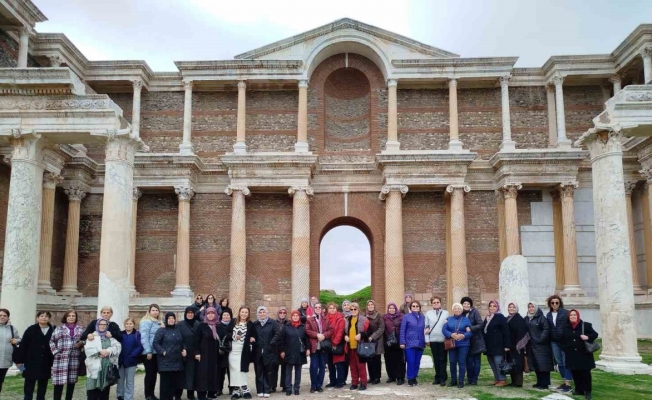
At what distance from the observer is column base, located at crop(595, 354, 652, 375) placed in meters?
14.6

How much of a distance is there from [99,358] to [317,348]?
427 centimetres

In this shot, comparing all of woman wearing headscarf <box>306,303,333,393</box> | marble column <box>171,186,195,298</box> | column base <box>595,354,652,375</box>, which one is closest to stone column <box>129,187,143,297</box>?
marble column <box>171,186,195,298</box>

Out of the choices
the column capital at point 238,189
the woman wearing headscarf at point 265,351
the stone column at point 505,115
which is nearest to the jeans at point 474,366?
the woman wearing headscarf at point 265,351

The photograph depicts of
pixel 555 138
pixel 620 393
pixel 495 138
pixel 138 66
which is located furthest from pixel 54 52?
pixel 620 393

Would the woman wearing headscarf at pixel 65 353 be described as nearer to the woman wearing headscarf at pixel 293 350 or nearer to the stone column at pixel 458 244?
the woman wearing headscarf at pixel 293 350

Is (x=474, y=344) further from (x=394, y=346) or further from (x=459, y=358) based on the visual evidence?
(x=394, y=346)

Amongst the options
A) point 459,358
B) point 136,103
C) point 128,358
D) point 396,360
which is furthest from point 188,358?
point 136,103

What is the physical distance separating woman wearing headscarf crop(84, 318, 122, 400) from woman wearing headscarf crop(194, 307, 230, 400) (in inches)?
60.2

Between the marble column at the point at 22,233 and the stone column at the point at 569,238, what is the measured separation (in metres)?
18.6

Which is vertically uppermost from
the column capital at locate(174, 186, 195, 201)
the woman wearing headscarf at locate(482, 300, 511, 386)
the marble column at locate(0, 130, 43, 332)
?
the column capital at locate(174, 186, 195, 201)

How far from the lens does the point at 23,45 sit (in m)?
22.4

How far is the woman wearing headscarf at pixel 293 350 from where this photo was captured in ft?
40.0

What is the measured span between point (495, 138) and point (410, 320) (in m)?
15.7

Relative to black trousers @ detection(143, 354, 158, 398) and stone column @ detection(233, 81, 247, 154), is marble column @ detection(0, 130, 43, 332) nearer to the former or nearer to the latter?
black trousers @ detection(143, 354, 158, 398)
